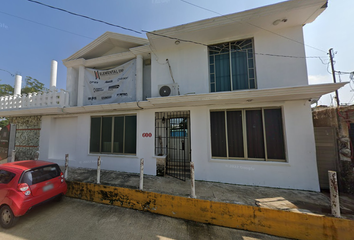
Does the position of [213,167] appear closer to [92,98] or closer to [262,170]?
[262,170]

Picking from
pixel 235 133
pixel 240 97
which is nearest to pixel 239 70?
pixel 240 97

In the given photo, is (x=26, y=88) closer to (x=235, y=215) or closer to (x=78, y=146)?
(x=78, y=146)

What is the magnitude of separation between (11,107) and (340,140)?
15.9 metres

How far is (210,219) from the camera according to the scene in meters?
3.23

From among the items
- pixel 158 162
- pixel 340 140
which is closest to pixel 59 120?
pixel 158 162

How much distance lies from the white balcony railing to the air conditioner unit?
18.9 feet

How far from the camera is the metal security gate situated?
597 cm

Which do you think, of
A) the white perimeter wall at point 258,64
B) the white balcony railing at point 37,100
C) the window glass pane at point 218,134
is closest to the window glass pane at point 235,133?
the window glass pane at point 218,134

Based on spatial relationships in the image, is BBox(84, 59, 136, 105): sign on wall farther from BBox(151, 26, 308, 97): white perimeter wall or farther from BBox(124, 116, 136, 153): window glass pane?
BBox(151, 26, 308, 97): white perimeter wall

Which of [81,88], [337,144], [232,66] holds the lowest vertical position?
[337,144]

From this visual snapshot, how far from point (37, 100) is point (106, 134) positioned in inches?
187

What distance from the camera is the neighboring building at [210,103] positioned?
14.5 feet

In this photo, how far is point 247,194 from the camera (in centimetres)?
394

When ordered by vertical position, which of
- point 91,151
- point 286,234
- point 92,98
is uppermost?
point 92,98
